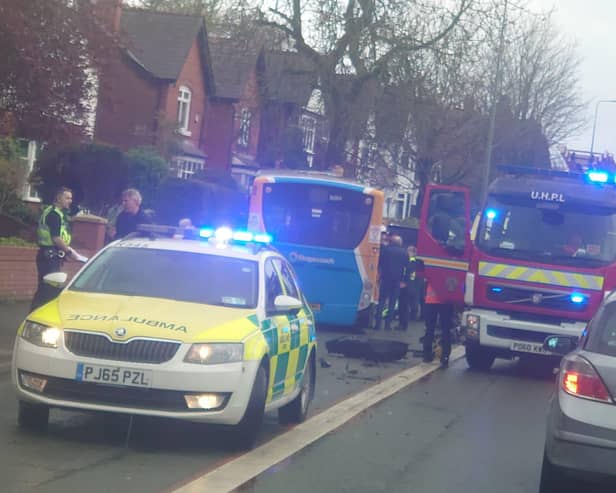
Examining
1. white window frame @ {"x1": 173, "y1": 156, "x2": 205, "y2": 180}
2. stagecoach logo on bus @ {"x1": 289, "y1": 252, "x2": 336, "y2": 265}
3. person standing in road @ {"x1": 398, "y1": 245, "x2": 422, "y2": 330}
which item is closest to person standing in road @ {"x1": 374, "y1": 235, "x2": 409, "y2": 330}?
person standing in road @ {"x1": 398, "y1": 245, "x2": 422, "y2": 330}

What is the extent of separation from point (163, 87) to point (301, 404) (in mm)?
35187

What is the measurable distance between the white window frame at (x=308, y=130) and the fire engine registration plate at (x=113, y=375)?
29016 millimetres

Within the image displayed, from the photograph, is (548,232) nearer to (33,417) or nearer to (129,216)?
(129,216)

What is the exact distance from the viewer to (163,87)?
146 ft

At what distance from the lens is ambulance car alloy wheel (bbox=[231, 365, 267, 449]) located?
8.64 m

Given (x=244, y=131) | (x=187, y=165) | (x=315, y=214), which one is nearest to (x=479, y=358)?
(x=315, y=214)

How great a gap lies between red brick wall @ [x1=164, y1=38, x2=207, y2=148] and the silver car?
37.1m

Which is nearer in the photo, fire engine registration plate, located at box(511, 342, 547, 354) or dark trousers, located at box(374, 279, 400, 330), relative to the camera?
fire engine registration plate, located at box(511, 342, 547, 354)

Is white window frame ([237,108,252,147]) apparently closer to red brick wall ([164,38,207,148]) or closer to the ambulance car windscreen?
red brick wall ([164,38,207,148])

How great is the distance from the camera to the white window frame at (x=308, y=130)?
123 ft

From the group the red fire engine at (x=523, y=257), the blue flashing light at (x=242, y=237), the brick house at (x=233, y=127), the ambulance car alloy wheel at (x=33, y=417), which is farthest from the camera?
the brick house at (x=233, y=127)

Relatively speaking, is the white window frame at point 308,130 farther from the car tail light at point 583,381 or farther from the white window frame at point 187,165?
the car tail light at point 583,381

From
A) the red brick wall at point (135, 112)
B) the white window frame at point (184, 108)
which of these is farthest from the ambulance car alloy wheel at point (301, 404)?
the white window frame at point (184, 108)

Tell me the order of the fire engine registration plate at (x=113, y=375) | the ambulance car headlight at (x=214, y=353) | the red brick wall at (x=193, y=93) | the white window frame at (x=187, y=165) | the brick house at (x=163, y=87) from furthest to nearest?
the white window frame at (x=187, y=165) < the red brick wall at (x=193, y=93) < the brick house at (x=163, y=87) < the ambulance car headlight at (x=214, y=353) < the fire engine registration plate at (x=113, y=375)
